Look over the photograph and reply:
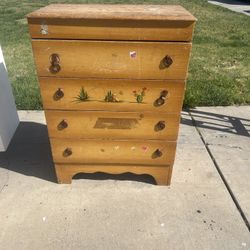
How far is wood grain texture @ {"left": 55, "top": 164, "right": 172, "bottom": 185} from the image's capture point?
2.83 metres

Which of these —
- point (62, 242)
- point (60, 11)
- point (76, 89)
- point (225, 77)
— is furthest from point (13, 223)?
point (225, 77)

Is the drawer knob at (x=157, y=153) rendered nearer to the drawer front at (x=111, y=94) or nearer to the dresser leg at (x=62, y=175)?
the drawer front at (x=111, y=94)

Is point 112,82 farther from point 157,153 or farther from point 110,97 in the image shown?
point 157,153

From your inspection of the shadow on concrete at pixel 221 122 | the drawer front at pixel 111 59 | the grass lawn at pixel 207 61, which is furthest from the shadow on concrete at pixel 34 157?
the shadow on concrete at pixel 221 122

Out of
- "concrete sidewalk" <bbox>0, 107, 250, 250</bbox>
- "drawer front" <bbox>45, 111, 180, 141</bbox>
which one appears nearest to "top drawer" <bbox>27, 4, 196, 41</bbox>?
"drawer front" <bbox>45, 111, 180, 141</bbox>

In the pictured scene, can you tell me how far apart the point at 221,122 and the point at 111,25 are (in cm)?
232

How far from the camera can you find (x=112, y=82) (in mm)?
2352

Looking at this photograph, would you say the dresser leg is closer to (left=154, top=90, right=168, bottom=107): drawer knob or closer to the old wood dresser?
the old wood dresser

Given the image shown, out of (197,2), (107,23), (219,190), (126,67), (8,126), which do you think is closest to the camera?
(107,23)

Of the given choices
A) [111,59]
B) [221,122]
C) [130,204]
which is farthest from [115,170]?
[221,122]

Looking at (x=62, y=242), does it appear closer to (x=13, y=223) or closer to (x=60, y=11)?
(x=13, y=223)

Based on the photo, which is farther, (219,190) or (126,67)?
(219,190)

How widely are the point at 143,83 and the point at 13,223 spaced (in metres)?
1.47

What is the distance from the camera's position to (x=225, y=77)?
5348 millimetres
